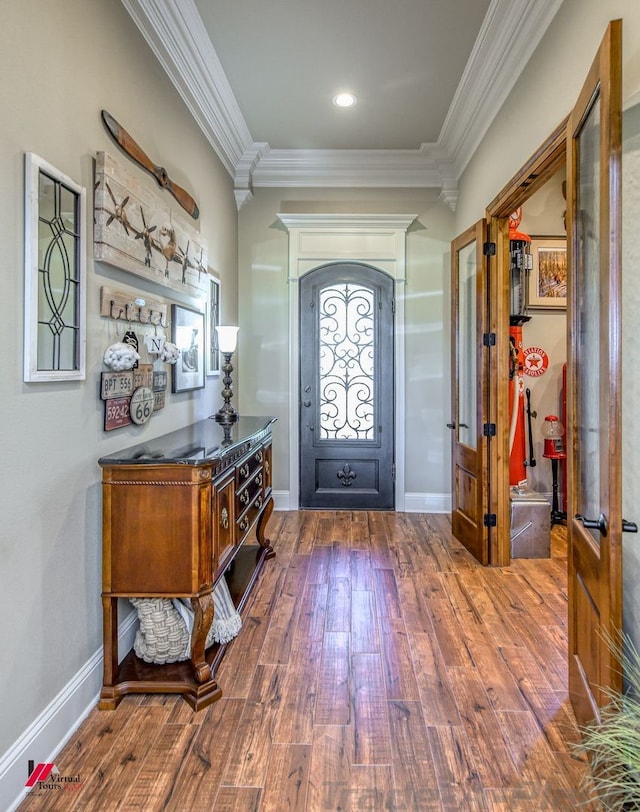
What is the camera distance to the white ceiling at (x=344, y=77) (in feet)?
8.20

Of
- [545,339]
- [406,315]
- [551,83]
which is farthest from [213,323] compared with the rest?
[545,339]

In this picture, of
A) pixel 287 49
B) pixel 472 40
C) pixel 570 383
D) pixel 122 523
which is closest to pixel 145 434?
pixel 122 523

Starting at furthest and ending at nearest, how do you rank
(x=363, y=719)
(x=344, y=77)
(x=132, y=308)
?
(x=344, y=77) < (x=132, y=308) < (x=363, y=719)

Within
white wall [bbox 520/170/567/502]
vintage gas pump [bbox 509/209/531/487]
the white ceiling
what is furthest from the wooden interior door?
white wall [bbox 520/170/567/502]

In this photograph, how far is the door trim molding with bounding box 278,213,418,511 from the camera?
171 inches

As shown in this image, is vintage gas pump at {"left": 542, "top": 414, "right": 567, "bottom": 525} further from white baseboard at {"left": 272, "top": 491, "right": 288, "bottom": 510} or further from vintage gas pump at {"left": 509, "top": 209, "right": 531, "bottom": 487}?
white baseboard at {"left": 272, "top": 491, "right": 288, "bottom": 510}

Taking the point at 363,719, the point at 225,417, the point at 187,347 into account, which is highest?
the point at 187,347

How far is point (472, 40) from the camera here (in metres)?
2.75

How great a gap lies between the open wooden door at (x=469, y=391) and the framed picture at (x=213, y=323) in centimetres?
191

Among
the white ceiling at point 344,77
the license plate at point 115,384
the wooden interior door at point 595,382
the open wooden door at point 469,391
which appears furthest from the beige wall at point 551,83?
the license plate at point 115,384

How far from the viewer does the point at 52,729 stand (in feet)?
5.30

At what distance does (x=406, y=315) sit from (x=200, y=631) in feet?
10.9

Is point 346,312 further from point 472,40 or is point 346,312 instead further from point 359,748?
point 359,748

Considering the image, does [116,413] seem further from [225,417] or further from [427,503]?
[427,503]
